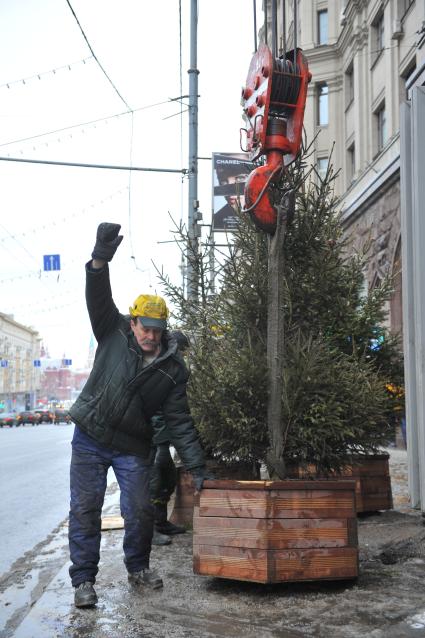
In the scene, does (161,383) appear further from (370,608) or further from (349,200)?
(349,200)

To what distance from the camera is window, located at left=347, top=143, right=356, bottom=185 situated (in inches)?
968

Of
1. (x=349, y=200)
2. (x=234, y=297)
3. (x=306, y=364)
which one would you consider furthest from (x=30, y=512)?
(x=349, y=200)

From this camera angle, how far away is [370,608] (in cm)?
400

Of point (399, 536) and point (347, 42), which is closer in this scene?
point (399, 536)

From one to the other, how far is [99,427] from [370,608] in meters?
1.91

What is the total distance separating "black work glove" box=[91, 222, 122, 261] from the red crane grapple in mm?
1135

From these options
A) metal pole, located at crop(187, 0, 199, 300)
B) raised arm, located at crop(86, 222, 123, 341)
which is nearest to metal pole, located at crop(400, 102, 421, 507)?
raised arm, located at crop(86, 222, 123, 341)

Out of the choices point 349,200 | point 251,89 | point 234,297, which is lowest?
point 234,297

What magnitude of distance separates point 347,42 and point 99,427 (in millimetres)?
24142

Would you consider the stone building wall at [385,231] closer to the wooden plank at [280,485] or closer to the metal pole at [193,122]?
the metal pole at [193,122]

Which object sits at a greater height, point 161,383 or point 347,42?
point 347,42

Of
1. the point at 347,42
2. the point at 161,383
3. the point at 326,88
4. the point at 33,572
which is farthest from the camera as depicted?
the point at 326,88

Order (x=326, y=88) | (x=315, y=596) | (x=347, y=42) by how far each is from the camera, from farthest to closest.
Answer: (x=326, y=88) < (x=347, y=42) < (x=315, y=596)

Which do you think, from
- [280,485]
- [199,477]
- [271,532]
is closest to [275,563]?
[271,532]
